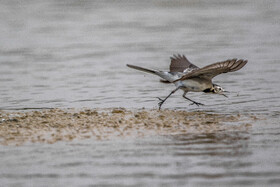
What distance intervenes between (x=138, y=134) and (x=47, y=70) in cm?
761

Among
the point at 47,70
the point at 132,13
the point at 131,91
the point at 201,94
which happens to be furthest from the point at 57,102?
the point at 132,13

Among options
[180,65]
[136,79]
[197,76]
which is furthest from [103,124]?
[136,79]

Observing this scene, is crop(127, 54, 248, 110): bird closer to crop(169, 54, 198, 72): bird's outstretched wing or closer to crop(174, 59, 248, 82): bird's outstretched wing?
crop(174, 59, 248, 82): bird's outstretched wing

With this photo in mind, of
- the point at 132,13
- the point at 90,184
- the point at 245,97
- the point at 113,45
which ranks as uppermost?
the point at 132,13

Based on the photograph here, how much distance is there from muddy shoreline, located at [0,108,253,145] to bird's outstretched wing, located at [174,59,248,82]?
680mm

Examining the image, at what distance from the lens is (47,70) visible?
16078 millimetres

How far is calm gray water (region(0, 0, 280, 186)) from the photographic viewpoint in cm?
713

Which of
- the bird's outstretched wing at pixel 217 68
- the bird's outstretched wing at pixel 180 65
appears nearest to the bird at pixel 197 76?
the bird's outstretched wing at pixel 217 68

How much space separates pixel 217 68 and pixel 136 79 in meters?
5.02

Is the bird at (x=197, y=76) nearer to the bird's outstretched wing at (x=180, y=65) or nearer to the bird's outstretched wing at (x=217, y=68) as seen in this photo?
the bird's outstretched wing at (x=217, y=68)

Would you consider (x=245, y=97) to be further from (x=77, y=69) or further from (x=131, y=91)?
(x=77, y=69)

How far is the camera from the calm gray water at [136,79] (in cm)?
713

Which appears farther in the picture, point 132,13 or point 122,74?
point 132,13

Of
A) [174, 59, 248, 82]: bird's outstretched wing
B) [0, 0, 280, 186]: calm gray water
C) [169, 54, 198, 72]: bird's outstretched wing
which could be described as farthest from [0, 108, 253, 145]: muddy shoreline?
[169, 54, 198, 72]: bird's outstretched wing
